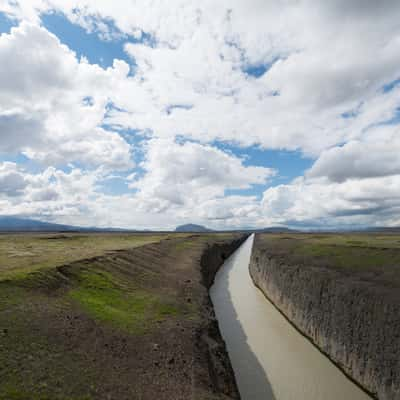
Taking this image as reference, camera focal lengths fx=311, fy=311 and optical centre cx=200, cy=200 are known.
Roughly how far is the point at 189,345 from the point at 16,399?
9.70 m

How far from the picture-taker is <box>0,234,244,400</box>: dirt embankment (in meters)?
12.5

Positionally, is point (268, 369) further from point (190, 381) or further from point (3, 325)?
point (3, 325)

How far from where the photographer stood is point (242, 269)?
2677 inches

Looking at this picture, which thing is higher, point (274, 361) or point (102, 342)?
point (102, 342)

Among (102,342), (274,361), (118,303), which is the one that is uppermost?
(118,303)

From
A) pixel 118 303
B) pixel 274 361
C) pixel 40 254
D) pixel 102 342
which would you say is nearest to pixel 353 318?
pixel 274 361

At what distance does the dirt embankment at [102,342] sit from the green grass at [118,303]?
72 mm

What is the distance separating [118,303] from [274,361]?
12308mm

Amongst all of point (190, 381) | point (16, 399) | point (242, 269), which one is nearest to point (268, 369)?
point (190, 381)

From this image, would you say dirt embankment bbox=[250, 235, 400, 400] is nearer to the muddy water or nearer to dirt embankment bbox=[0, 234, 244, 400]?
the muddy water

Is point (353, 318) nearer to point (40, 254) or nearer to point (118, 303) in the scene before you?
point (118, 303)

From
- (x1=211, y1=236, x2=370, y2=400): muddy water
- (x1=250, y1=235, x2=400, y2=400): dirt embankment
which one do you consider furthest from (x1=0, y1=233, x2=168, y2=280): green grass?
(x1=250, y1=235, x2=400, y2=400): dirt embankment

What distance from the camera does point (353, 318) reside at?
19797 millimetres

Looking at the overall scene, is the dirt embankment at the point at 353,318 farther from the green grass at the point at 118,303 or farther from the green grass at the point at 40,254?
the green grass at the point at 40,254
